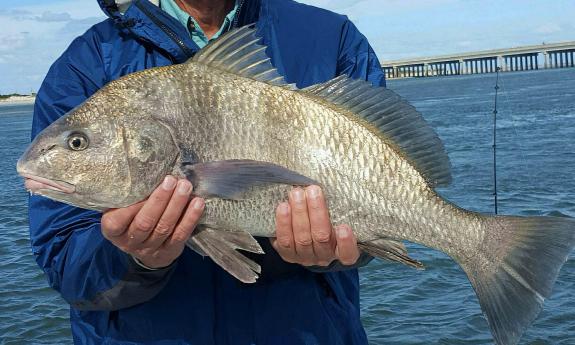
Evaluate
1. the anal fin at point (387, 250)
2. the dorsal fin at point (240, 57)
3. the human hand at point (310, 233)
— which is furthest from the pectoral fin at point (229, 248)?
the dorsal fin at point (240, 57)

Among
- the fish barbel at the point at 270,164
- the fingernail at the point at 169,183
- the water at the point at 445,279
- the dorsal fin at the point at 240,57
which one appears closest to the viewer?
the fingernail at the point at 169,183

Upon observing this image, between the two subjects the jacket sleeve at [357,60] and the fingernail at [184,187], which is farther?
the jacket sleeve at [357,60]

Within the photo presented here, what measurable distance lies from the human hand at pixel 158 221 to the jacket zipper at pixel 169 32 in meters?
0.62

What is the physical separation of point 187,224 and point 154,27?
828 mm

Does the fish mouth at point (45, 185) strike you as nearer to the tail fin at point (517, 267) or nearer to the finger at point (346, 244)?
the finger at point (346, 244)

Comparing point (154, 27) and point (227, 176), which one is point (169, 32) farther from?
point (227, 176)

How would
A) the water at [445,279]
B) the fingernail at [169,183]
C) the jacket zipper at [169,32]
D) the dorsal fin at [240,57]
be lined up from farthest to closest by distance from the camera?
the water at [445,279]
the jacket zipper at [169,32]
the dorsal fin at [240,57]
the fingernail at [169,183]

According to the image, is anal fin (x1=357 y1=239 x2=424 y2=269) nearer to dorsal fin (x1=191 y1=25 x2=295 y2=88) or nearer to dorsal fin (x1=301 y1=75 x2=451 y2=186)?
dorsal fin (x1=301 y1=75 x2=451 y2=186)

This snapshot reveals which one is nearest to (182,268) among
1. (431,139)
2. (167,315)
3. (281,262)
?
(167,315)

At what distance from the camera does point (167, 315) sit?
2.68 meters

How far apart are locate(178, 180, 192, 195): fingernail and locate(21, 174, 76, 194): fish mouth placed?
0.39 metres

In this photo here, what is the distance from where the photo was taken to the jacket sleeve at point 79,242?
2.51 meters

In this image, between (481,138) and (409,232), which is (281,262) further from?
(481,138)

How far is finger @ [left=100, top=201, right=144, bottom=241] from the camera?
2295mm
